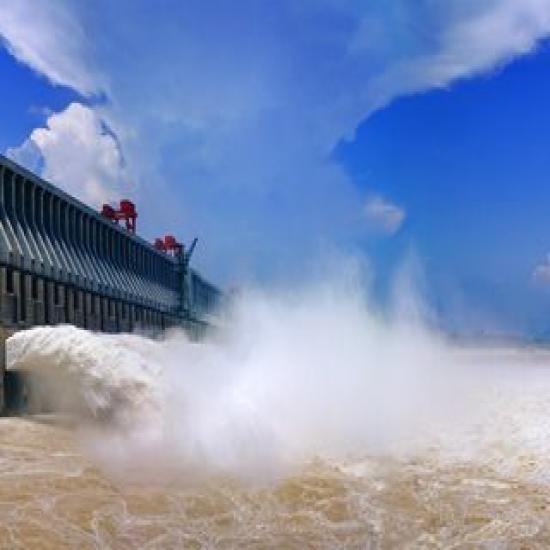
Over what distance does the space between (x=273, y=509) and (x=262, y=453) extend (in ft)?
16.1

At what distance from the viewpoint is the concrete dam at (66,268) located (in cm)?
4712

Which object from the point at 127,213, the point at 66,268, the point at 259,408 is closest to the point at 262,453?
the point at 259,408

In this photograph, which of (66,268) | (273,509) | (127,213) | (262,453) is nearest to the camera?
(273,509)

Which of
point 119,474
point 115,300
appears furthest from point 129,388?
point 115,300

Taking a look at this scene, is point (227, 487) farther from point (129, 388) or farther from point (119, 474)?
point (129, 388)

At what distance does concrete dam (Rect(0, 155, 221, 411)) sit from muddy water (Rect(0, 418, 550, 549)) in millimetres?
13657

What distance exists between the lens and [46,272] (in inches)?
2064

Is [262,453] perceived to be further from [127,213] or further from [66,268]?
[127,213]

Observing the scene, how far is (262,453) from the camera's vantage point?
26766 millimetres

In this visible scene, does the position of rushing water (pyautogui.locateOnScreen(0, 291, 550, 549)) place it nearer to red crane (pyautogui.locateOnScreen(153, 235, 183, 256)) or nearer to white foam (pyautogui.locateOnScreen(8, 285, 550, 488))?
white foam (pyautogui.locateOnScreen(8, 285, 550, 488))

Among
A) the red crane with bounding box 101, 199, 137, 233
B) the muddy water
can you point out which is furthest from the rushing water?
the red crane with bounding box 101, 199, 137, 233

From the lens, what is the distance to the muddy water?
19578mm

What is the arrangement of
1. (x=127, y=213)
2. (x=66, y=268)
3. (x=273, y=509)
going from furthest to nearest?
(x=127, y=213)
(x=66, y=268)
(x=273, y=509)

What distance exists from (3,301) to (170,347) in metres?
11.2
